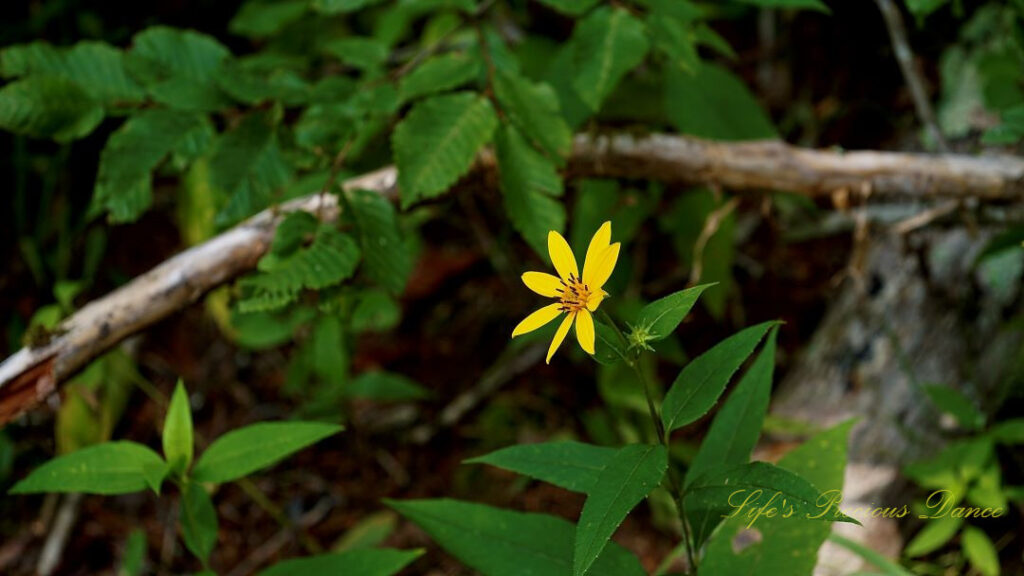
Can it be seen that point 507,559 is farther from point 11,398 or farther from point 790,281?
point 790,281

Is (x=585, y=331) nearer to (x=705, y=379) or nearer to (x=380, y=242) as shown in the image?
(x=705, y=379)

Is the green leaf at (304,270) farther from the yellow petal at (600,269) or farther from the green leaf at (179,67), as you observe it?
the yellow petal at (600,269)

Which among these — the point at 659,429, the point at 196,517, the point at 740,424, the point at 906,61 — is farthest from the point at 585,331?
the point at 906,61

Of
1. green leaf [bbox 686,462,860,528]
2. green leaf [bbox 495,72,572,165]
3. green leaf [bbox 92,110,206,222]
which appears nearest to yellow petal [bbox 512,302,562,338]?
green leaf [bbox 686,462,860,528]

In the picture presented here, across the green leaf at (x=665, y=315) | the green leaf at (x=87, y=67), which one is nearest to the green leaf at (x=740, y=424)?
the green leaf at (x=665, y=315)

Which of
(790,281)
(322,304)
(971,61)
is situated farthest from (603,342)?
(971,61)
